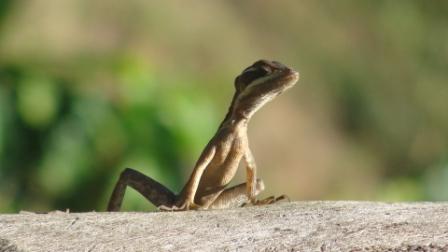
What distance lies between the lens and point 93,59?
10.5 meters

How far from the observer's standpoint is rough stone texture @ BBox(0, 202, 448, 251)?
163 inches

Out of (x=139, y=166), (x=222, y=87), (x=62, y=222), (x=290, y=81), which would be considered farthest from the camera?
(x=222, y=87)

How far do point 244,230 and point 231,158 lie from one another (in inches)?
48.6

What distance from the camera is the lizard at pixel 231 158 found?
540 cm

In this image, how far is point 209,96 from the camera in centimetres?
1212

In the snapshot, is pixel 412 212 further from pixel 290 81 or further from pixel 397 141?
pixel 397 141

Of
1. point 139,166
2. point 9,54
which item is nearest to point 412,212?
point 139,166

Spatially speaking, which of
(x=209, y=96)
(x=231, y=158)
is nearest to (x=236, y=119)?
(x=231, y=158)

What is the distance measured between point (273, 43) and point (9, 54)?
777cm

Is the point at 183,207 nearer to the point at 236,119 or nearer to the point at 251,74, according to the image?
the point at 236,119

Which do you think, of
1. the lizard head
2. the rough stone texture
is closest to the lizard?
the lizard head

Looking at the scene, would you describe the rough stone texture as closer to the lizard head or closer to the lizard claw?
the lizard claw

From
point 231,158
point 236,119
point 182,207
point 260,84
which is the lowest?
point 182,207

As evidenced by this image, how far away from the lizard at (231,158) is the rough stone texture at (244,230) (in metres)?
0.80
